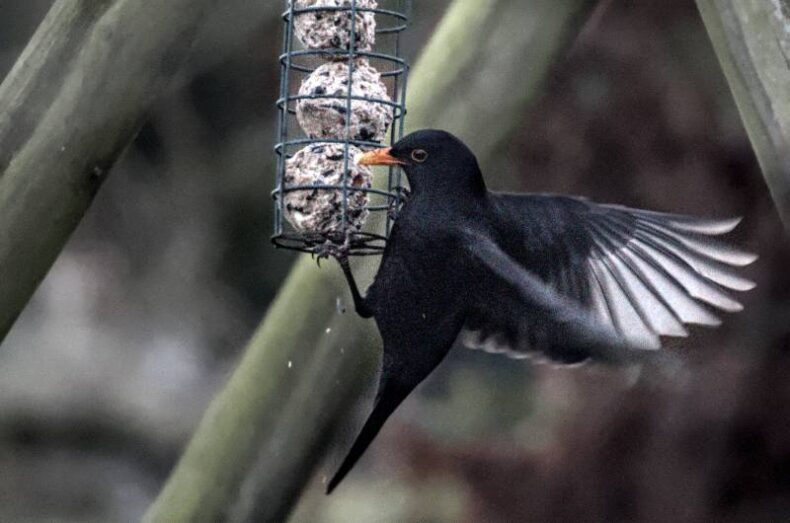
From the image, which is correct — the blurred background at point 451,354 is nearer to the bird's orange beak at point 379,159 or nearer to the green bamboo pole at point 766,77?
the bird's orange beak at point 379,159

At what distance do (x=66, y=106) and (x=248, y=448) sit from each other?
499 millimetres

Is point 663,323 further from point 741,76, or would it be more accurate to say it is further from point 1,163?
point 1,163

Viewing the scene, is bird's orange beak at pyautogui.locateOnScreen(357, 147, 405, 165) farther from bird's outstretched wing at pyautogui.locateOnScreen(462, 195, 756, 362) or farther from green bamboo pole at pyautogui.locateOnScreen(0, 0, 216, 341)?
green bamboo pole at pyautogui.locateOnScreen(0, 0, 216, 341)

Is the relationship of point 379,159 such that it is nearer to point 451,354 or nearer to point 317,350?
point 317,350

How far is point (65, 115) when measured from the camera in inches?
62.1

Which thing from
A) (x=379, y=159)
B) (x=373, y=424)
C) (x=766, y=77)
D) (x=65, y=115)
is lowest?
(x=373, y=424)

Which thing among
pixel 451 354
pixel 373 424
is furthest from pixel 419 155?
pixel 451 354

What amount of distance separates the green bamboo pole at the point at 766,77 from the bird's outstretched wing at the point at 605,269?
1.98 feet

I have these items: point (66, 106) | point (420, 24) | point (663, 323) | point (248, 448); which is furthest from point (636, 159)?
point (66, 106)

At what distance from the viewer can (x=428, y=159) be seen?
6.73ft

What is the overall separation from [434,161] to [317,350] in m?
0.33

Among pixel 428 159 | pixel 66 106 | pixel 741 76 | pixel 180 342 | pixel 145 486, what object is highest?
pixel 741 76

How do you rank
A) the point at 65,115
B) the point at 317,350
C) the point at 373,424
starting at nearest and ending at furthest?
1. the point at 65,115
2. the point at 317,350
3. the point at 373,424

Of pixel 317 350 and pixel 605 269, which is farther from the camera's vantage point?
pixel 605 269
